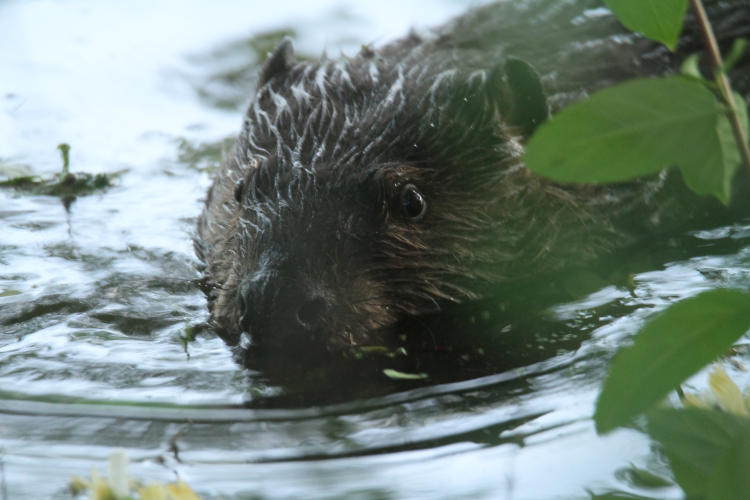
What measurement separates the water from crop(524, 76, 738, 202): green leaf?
0.78 m

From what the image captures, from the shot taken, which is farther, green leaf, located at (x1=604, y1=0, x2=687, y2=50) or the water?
the water

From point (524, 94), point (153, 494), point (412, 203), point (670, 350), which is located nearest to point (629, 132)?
point (670, 350)

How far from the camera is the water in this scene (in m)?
2.09

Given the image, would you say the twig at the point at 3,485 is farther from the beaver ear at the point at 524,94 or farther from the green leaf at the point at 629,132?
the beaver ear at the point at 524,94

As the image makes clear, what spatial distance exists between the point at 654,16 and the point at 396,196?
185 centimetres

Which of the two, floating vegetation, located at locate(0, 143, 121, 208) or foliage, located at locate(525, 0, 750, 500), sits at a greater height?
foliage, located at locate(525, 0, 750, 500)

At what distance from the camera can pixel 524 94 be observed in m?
3.55

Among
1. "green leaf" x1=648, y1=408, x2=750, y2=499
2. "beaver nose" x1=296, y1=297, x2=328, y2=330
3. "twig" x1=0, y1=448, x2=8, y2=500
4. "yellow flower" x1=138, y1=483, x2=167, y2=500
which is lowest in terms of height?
"twig" x1=0, y1=448, x2=8, y2=500

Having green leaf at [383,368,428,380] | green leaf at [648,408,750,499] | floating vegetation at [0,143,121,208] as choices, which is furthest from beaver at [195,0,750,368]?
green leaf at [648,408,750,499]

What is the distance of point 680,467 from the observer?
1652 millimetres

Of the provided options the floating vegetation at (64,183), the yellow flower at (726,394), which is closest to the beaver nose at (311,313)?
the yellow flower at (726,394)

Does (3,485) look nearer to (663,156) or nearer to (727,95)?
(663,156)

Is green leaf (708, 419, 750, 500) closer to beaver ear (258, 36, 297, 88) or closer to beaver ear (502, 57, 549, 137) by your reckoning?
beaver ear (502, 57, 549, 137)

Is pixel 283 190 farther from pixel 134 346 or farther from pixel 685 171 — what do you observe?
pixel 685 171
